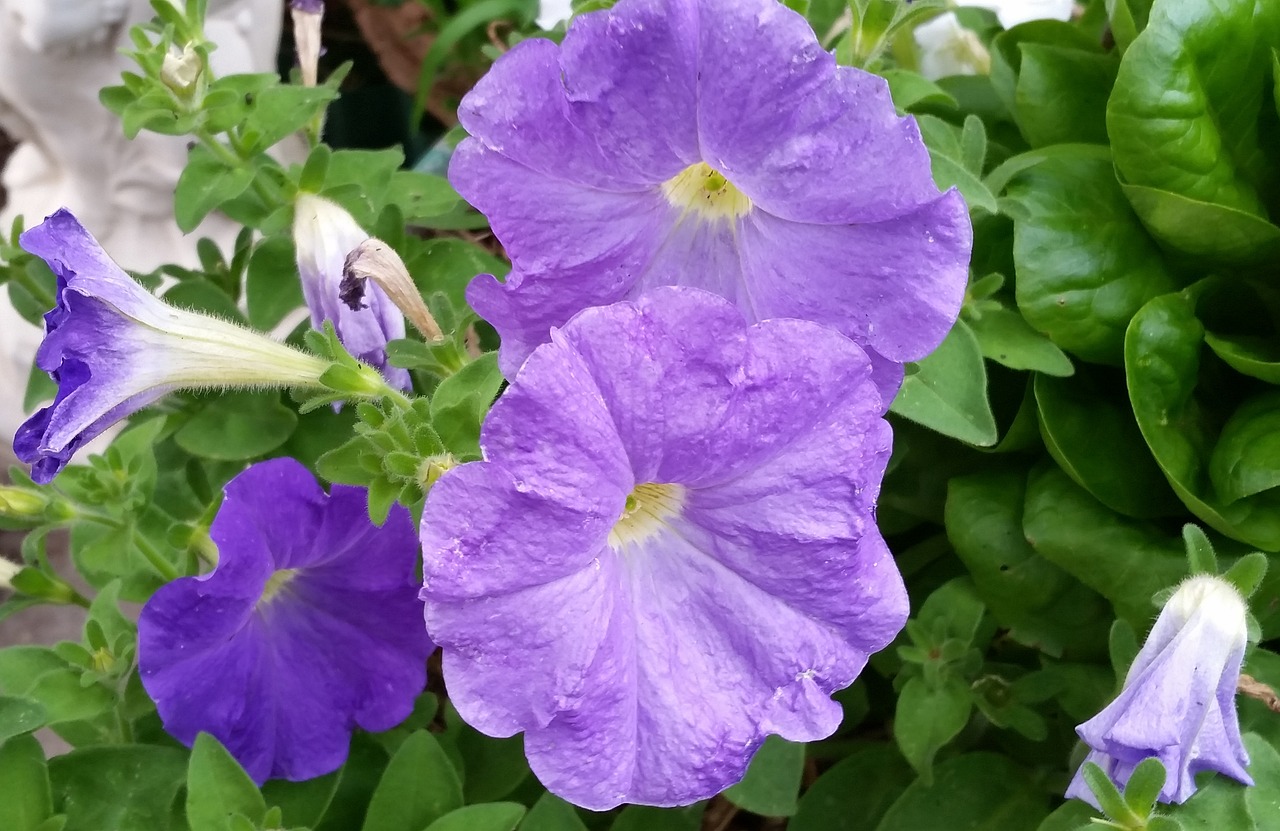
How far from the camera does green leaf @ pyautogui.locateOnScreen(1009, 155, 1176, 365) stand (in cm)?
83

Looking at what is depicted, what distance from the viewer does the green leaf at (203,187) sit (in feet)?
2.41

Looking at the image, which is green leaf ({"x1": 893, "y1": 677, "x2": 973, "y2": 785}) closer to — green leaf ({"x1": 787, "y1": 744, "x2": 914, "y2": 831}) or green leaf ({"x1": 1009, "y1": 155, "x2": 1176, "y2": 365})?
green leaf ({"x1": 787, "y1": 744, "x2": 914, "y2": 831})

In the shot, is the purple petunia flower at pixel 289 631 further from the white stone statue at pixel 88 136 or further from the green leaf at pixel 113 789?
the white stone statue at pixel 88 136

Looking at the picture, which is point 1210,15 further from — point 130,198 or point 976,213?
point 130,198

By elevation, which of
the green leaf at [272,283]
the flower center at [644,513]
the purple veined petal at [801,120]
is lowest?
the green leaf at [272,283]

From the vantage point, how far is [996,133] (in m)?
1.02

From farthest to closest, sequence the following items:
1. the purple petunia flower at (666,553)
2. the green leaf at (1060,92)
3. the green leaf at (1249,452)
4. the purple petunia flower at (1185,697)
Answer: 1. the green leaf at (1060,92)
2. the green leaf at (1249,452)
3. the purple petunia flower at (1185,697)
4. the purple petunia flower at (666,553)

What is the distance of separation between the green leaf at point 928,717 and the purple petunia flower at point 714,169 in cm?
33

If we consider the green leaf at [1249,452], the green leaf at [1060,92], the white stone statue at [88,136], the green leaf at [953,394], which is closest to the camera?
the green leaf at [953,394]

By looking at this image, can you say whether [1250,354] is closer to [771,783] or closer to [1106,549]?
[1106,549]

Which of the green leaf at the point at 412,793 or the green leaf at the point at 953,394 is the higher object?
the green leaf at the point at 953,394

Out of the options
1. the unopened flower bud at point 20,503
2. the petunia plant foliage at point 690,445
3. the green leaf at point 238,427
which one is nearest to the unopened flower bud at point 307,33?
the petunia plant foliage at point 690,445

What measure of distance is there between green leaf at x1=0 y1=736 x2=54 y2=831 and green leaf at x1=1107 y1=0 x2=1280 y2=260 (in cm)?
88

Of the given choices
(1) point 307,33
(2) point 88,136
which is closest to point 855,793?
(1) point 307,33
